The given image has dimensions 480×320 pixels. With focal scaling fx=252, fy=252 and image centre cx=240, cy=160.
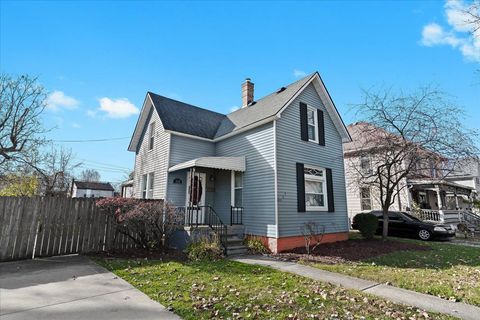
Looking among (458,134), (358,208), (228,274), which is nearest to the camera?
(228,274)

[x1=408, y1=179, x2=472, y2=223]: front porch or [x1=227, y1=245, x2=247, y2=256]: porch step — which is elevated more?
[x1=408, y1=179, x2=472, y2=223]: front porch

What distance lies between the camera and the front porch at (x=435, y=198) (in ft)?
56.2

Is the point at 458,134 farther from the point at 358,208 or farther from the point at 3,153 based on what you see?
the point at 3,153

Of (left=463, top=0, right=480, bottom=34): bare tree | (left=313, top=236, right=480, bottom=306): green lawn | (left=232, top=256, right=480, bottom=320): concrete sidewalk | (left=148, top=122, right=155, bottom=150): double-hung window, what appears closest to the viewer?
(left=232, top=256, right=480, bottom=320): concrete sidewalk

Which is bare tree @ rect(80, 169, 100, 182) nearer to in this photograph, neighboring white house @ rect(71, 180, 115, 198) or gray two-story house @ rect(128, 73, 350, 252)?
neighboring white house @ rect(71, 180, 115, 198)

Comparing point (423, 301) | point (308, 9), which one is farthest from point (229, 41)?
point (423, 301)

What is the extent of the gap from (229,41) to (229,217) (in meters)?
7.94

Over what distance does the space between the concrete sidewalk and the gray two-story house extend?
2655 millimetres

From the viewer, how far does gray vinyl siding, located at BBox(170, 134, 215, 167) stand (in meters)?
11.9

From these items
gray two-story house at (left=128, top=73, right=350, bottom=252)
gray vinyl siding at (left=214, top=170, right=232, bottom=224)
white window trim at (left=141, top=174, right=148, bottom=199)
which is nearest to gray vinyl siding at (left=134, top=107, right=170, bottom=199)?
gray two-story house at (left=128, top=73, right=350, bottom=252)

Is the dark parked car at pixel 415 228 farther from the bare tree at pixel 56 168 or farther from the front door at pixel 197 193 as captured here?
the bare tree at pixel 56 168

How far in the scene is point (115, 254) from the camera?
8.70m

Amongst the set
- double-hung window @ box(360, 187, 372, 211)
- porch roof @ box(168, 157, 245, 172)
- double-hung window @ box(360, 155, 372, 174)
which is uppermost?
double-hung window @ box(360, 155, 372, 174)

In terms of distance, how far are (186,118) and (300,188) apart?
7.14 m
